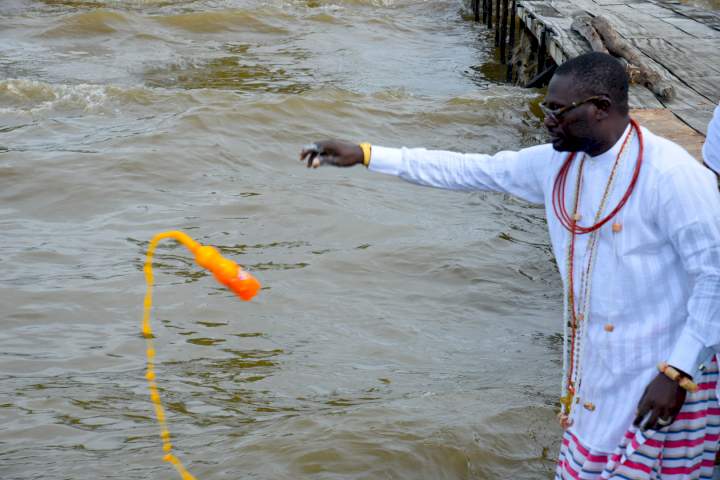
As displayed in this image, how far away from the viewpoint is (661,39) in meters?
11.3

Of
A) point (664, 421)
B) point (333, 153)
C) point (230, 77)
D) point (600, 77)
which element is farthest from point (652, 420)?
point (230, 77)

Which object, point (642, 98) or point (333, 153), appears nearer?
point (333, 153)

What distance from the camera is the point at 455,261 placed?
804cm

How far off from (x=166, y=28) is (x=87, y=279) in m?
11.6

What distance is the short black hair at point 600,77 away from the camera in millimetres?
2988

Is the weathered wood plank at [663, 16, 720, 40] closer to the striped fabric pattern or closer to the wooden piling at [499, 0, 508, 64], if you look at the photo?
the wooden piling at [499, 0, 508, 64]

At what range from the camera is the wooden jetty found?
8.08 m

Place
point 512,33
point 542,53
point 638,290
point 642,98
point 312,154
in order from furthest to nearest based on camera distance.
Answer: point 512,33 < point 542,53 < point 642,98 < point 312,154 < point 638,290

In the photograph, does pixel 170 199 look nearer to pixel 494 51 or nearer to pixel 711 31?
pixel 711 31

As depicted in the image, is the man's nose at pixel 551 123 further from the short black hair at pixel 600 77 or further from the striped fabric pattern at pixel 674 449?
the striped fabric pattern at pixel 674 449

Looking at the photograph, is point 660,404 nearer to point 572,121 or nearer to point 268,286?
point 572,121

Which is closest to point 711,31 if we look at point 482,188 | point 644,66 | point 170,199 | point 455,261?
point 644,66

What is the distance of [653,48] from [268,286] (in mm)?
5610

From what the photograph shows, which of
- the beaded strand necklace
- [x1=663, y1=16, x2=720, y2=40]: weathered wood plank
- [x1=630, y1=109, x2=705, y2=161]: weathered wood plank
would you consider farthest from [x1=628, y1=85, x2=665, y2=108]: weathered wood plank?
the beaded strand necklace
